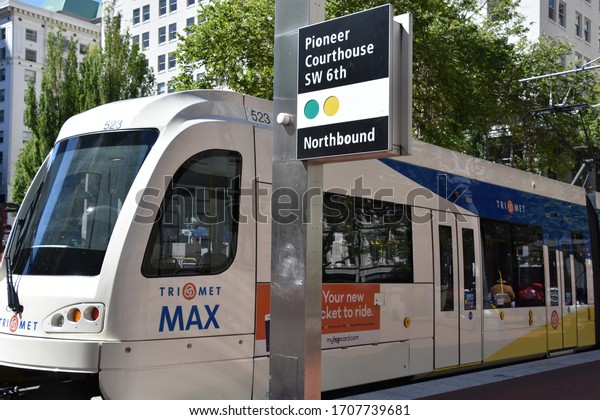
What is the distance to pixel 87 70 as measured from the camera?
33.8 m

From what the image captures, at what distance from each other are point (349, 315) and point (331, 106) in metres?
3.98

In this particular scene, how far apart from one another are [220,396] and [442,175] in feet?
16.3

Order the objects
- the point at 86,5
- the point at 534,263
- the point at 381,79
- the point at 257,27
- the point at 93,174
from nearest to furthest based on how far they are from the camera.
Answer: the point at 381,79
the point at 93,174
the point at 534,263
the point at 257,27
the point at 86,5

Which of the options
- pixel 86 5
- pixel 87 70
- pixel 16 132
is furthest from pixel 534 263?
pixel 86 5

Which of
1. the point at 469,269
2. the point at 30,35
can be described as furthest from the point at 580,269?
the point at 30,35

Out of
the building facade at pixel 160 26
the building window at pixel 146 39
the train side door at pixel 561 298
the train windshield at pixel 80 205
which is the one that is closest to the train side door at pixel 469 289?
the train side door at pixel 561 298

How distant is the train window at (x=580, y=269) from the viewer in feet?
45.8

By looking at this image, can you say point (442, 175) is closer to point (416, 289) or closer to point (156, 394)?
point (416, 289)

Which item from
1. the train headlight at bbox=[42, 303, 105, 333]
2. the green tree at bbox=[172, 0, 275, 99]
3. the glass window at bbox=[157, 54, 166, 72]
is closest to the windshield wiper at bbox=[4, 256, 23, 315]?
the train headlight at bbox=[42, 303, 105, 333]

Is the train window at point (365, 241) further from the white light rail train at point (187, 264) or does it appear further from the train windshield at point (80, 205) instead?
the train windshield at point (80, 205)

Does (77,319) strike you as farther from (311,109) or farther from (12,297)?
(311,109)

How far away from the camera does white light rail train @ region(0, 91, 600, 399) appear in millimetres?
Result: 6250

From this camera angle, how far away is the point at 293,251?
15.3ft

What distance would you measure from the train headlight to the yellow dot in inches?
110
